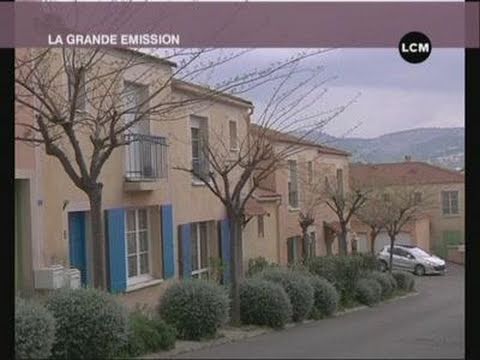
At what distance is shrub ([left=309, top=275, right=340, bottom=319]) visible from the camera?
7156 mm

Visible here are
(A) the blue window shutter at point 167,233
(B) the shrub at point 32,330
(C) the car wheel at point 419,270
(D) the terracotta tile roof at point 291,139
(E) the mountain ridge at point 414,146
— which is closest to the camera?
(E) the mountain ridge at point 414,146

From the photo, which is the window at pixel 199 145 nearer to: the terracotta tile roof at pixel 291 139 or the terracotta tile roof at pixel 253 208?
the terracotta tile roof at pixel 291 139

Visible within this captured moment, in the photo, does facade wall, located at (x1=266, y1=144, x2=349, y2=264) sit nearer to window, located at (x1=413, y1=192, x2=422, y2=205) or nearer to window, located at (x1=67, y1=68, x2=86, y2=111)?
window, located at (x1=413, y1=192, x2=422, y2=205)

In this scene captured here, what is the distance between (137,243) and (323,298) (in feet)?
7.40

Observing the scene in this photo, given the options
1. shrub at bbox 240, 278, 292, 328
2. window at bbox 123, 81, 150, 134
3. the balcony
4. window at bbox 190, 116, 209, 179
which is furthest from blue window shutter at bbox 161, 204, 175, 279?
shrub at bbox 240, 278, 292, 328

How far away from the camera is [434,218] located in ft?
18.4

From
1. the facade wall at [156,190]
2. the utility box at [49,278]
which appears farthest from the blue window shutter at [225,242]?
the utility box at [49,278]

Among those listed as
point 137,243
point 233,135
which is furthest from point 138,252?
point 233,135

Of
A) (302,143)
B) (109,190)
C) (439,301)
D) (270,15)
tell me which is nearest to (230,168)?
(302,143)

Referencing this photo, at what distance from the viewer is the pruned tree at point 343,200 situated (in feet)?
20.5

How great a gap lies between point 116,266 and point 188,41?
2.51 metres

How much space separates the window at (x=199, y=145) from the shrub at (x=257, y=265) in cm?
146

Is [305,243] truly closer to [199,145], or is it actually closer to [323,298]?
[323,298]
